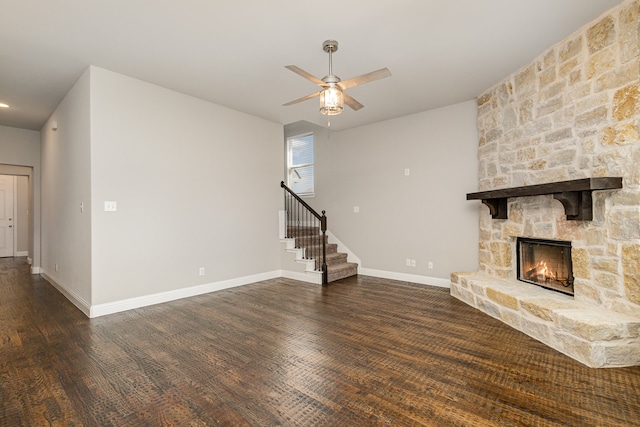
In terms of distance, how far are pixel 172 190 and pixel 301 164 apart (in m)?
3.56

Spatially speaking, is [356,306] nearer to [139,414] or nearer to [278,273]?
[278,273]

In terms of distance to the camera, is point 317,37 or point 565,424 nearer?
point 565,424

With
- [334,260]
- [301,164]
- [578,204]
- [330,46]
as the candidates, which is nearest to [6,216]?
[301,164]

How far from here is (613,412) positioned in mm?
1772

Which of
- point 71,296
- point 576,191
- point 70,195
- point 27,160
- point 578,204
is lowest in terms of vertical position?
point 71,296

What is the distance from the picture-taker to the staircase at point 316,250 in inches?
206

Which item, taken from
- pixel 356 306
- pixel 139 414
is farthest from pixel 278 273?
pixel 139 414

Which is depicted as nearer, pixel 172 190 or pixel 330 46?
pixel 330 46

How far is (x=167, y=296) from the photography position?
415 centimetres

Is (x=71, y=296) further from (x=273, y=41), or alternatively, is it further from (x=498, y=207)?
(x=498, y=207)

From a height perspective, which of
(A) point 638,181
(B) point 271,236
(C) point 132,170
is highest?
(C) point 132,170

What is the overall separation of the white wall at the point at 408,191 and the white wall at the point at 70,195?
412cm

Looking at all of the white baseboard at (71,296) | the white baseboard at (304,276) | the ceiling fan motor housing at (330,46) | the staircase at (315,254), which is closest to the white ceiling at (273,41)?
the ceiling fan motor housing at (330,46)

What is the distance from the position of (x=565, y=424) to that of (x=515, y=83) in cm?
355
